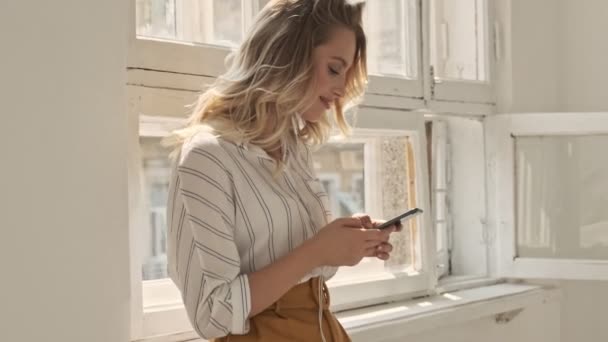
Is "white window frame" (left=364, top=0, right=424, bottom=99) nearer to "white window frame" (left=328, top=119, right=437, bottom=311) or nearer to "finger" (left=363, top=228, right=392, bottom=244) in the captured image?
"white window frame" (left=328, top=119, right=437, bottom=311)

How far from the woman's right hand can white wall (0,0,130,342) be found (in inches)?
14.3

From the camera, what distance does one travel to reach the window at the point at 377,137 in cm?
173

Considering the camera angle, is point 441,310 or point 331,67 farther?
point 441,310

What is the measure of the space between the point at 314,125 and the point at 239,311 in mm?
504

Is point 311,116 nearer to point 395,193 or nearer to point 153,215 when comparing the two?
point 153,215

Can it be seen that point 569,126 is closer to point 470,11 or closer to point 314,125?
point 470,11

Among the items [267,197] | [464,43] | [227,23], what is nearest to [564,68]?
[464,43]

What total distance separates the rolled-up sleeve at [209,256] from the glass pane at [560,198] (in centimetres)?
156

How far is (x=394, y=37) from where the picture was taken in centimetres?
250

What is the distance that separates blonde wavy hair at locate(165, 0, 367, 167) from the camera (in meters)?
1.49

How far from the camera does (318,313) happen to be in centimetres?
156

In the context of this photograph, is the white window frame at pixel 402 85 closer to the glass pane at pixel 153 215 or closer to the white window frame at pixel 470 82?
the white window frame at pixel 470 82

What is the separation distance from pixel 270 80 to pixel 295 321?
44 cm

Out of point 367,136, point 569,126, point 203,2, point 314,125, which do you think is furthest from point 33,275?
Result: point 569,126
